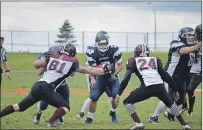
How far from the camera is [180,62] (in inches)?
330

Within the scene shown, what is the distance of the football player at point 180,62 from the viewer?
8070mm

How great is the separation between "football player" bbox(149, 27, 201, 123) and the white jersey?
0.94 meters

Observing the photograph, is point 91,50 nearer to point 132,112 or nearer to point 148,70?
point 148,70

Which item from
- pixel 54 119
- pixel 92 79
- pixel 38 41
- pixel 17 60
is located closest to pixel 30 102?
pixel 54 119

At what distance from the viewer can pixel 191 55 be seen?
873 cm

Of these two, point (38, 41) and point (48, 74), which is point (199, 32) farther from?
point (38, 41)

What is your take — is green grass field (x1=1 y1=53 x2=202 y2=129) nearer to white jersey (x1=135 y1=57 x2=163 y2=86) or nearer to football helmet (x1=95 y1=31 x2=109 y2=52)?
white jersey (x1=135 y1=57 x2=163 y2=86)

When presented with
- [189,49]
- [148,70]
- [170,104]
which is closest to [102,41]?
[148,70]

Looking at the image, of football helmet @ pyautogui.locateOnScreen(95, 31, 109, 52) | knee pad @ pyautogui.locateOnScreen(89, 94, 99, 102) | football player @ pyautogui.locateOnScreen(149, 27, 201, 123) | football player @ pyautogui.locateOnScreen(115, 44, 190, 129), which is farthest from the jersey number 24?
knee pad @ pyautogui.locateOnScreen(89, 94, 99, 102)

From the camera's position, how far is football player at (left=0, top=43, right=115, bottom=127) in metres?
7.00

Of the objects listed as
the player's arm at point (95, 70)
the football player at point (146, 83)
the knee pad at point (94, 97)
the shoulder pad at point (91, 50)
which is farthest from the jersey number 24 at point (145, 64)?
the shoulder pad at point (91, 50)

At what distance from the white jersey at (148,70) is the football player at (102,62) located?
1.06 m

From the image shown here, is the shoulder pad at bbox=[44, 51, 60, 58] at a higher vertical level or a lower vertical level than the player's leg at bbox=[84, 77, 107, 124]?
higher

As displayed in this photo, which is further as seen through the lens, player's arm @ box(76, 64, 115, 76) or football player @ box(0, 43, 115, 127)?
player's arm @ box(76, 64, 115, 76)
